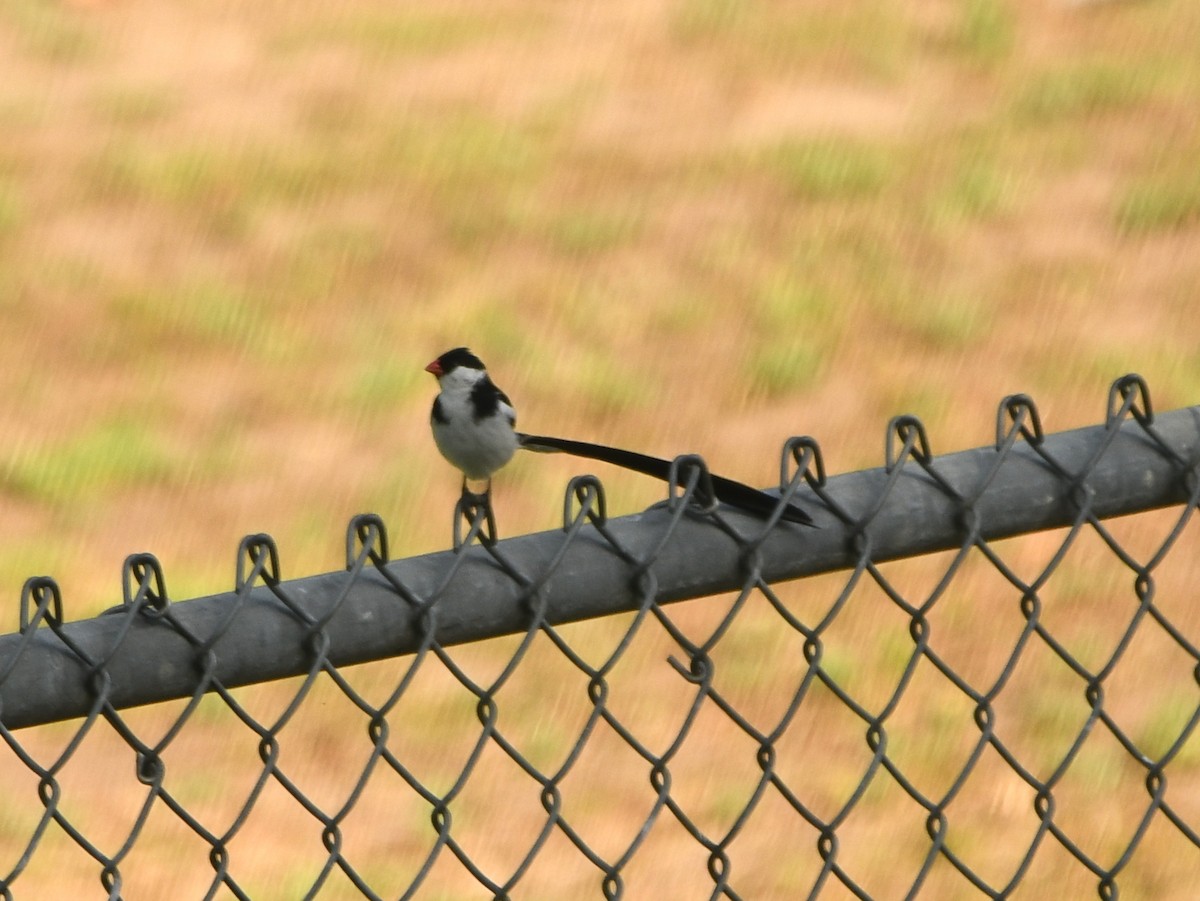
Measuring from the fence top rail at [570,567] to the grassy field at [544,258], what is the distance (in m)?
2.10

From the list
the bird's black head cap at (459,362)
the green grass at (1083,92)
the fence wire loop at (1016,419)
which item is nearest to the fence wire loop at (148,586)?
the fence wire loop at (1016,419)

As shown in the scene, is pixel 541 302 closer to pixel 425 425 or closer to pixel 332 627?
pixel 425 425

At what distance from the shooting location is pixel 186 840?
4.51m

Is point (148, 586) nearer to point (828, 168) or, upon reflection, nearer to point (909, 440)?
point (909, 440)

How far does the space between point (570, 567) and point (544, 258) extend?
15.9 ft

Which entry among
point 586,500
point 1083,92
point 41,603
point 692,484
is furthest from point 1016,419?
point 1083,92

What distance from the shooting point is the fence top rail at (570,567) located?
1981mm

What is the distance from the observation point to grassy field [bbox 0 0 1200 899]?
18.6 ft

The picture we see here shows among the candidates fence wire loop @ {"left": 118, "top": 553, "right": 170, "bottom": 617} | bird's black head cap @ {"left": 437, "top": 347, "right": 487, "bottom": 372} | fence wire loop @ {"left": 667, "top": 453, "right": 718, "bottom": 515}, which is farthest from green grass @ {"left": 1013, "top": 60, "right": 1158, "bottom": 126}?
fence wire loop @ {"left": 118, "top": 553, "right": 170, "bottom": 617}

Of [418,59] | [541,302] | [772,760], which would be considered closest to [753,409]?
[541,302]

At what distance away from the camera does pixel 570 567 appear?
218 centimetres

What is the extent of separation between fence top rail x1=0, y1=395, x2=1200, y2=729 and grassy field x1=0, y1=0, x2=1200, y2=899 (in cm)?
210

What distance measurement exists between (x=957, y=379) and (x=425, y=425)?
1742mm

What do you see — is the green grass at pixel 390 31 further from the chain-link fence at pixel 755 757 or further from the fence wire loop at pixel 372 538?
the fence wire loop at pixel 372 538
